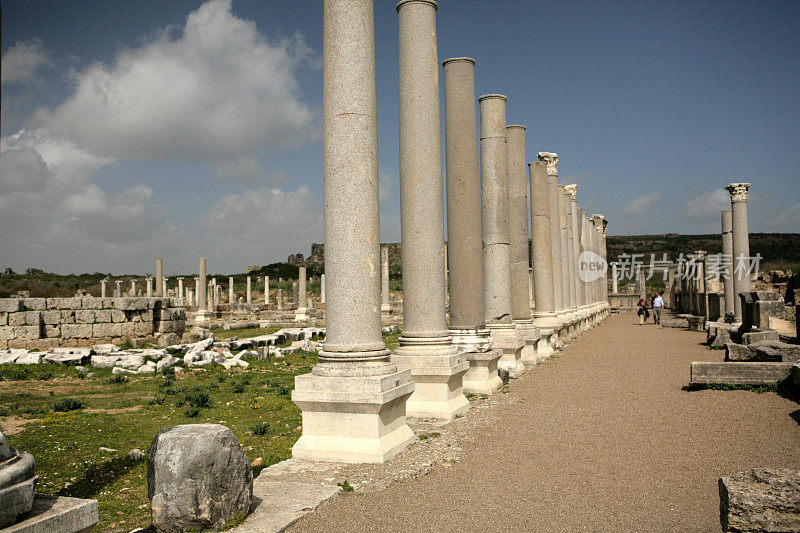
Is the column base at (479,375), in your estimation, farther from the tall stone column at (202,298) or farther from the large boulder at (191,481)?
the tall stone column at (202,298)

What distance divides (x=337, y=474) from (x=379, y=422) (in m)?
0.68

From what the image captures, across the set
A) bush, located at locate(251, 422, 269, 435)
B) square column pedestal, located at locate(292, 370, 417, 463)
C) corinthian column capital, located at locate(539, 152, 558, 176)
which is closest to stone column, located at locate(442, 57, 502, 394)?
bush, located at locate(251, 422, 269, 435)

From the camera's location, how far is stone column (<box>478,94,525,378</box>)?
12.4 m

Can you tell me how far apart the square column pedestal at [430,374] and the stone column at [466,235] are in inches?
77.4

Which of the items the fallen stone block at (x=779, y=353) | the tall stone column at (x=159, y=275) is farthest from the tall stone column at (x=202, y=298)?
the fallen stone block at (x=779, y=353)

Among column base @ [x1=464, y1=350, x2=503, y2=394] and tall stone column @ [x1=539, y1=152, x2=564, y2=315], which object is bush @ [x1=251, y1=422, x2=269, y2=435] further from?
tall stone column @ [x1=539, y1=152, x2=564, y2=315]

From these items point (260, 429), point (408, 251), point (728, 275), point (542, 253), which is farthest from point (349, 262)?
point (728, 275)

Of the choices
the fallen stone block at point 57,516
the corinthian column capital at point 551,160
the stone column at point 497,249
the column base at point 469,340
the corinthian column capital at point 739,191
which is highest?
the corinthian column capital at point 551,160

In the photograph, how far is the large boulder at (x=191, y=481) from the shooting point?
160 inches

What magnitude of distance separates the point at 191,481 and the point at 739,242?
22.4 meters

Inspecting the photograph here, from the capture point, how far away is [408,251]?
836cm

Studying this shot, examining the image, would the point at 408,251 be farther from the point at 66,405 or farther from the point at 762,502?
the point at 66,405

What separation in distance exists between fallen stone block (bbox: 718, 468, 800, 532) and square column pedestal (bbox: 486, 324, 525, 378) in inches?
330

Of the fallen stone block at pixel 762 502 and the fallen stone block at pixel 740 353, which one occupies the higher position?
the fallen stone block at pixel 762 502
